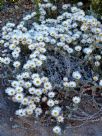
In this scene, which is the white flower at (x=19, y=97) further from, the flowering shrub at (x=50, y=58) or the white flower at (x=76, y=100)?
the white flower at (x=76, y=100)

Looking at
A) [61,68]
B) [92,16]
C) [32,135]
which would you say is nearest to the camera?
[32,135]

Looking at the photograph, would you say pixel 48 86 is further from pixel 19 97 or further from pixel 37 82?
pixel 19 97

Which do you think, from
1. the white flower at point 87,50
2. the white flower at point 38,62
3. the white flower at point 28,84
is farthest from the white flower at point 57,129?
the white flower at point 87,50

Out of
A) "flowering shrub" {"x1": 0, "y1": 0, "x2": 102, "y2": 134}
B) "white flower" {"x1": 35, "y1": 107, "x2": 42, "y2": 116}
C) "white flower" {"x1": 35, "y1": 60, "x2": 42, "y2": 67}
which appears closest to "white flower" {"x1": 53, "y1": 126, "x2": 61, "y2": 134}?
"flowering shrub" {"x1": 0, "y1": 0, "x2": 102, "y2": 134}

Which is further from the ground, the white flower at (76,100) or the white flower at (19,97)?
the white flower at (19,97)

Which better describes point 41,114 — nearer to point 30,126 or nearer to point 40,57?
point 30,126

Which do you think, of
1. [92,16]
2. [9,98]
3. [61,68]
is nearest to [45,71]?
[61,68]

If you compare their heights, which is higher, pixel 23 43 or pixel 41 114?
pixel 23 43

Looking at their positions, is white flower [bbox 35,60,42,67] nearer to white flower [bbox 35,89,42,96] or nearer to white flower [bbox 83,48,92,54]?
white flower [bbox 35,89,42,96]
